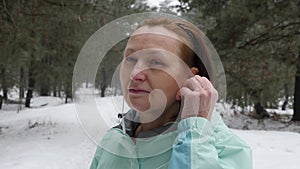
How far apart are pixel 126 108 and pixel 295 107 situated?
1112 cm

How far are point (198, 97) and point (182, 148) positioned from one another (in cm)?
13

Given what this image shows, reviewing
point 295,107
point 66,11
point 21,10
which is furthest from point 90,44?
point 295,107

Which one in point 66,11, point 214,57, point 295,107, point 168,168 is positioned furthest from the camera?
point 295,107

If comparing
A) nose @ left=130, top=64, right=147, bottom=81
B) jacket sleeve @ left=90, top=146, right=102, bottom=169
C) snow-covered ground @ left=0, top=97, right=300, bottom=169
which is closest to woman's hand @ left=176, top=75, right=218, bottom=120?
nose @ left=130, top=64, right=147, bottom=81

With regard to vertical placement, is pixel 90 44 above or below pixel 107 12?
below

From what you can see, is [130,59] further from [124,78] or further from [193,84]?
[193,84]

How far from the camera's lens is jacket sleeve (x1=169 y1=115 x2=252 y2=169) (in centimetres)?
77

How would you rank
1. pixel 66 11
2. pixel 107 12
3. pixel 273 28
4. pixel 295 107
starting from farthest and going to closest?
1. pixel 295 107
2. pixel 273 28
3. pixel 107 12
4. pixel 66 11

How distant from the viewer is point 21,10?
582 cm

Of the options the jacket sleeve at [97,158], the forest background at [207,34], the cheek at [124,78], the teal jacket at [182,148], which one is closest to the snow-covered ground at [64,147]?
the forest background at [207,34]

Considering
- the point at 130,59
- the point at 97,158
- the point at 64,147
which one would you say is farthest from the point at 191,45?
the point at 64,147

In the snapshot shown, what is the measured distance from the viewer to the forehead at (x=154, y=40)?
0.83m

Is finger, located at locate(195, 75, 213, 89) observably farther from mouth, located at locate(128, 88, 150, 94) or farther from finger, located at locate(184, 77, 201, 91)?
mouth, located at locate(128, 88, 150, 94)

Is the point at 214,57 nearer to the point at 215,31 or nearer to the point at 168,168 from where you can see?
the point at 168,168
